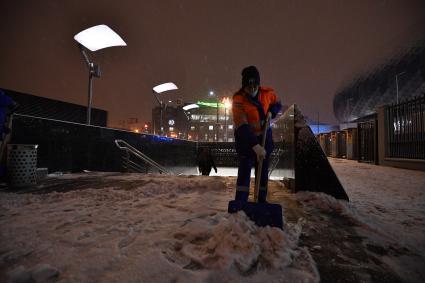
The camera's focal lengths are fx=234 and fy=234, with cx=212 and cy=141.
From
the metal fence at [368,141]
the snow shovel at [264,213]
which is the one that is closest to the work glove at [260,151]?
the snow shovel at [264,213]

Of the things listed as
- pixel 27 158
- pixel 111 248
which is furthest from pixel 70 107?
pixel 111 248

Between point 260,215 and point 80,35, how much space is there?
6950mm

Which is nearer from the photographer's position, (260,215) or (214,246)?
(214,246)

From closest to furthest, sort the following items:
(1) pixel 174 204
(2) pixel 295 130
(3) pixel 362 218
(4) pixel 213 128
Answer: (3) pixel 362 218, (1) pixel 174 204, (2) pixel 295 130, (4) pixel 213 128

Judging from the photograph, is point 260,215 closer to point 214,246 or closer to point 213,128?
point 214,246

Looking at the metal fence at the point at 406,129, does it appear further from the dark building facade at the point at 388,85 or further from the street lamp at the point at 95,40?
the dark building facade at the point at 388,85

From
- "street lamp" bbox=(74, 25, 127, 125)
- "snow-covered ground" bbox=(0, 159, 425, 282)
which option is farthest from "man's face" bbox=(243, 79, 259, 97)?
"street lamp" bbox=(74, 25, 127, 125)

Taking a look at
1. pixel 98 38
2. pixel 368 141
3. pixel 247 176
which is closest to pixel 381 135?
pixel 368 141

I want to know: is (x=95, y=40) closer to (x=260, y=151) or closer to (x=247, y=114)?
(x=247, y=114)

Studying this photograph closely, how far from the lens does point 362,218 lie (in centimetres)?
280

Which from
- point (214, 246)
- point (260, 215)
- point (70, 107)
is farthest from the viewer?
point (70, 107)

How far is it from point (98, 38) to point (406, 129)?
40.1 feet

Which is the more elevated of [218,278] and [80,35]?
[80,35]

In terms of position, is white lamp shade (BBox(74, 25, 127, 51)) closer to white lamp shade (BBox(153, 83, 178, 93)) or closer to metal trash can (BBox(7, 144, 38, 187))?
metal trash can (BBox(7, 144, 38, 187))
